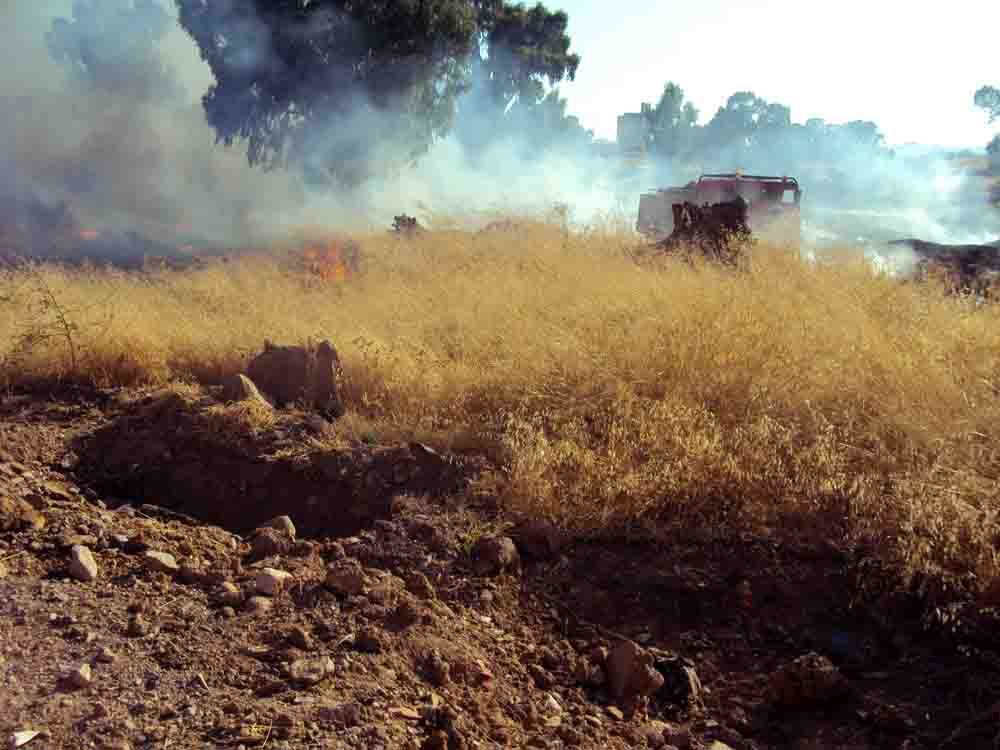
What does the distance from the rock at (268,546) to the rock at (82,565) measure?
61 centimetres

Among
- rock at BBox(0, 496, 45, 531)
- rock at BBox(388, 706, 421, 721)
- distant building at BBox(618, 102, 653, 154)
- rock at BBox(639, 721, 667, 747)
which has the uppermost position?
distant building at BBox(618, 102, 653, 154)

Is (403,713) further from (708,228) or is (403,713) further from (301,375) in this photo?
(708,228)

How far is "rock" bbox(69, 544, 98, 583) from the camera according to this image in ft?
10.6

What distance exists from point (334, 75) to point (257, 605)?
53.9 feet

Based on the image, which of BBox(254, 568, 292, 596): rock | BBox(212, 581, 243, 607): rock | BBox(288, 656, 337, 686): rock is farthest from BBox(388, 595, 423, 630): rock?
BBox(212, 581, 243, 607): rock

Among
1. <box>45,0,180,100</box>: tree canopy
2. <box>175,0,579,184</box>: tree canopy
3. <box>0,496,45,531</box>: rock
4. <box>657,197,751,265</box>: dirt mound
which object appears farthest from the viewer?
<box>45,0,180,100</box>: tree canopy

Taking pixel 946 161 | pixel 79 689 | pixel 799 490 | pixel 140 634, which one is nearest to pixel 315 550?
pixel 140 634

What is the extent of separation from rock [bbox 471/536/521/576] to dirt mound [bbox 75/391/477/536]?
0.55 m

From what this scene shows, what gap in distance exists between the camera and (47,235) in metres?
16.2

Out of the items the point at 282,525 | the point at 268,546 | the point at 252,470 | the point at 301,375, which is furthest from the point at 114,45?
the point at 268,546

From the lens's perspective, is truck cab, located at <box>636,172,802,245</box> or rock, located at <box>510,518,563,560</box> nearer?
rock, located at <box>510,518,563,560</box>

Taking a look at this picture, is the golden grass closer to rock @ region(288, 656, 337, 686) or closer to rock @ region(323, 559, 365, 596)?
rock @ region(323, 559, 365, 596)

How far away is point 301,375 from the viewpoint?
219 inches

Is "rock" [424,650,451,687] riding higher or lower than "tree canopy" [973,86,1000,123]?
lower
